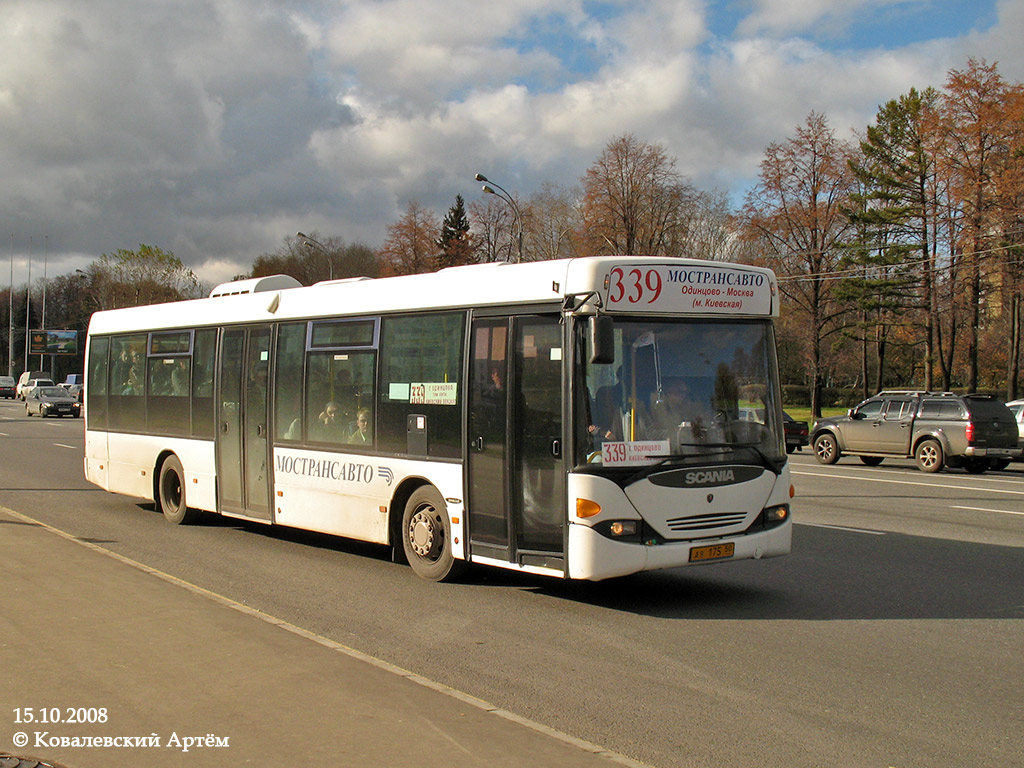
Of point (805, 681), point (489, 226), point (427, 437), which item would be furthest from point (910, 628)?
point (489, 226)

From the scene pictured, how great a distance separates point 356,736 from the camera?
4875mm

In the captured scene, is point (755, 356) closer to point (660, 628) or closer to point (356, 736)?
point (660, 628)

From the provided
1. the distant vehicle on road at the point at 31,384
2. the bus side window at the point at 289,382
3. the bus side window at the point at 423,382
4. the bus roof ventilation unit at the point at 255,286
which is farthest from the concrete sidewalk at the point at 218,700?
the distant vehicle on road at the point at 31,384

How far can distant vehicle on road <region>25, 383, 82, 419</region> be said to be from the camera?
50.3 metres

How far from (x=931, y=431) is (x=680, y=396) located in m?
17.6

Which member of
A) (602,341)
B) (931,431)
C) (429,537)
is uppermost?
(602,341)

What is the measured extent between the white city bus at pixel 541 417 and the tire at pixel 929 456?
53.5ft

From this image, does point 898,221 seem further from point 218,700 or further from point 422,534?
point 218,700

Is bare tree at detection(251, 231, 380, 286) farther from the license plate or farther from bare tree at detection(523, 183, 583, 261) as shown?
the license plate

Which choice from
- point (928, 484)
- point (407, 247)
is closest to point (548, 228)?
point (407, 247)

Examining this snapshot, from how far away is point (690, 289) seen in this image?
27.5 feet

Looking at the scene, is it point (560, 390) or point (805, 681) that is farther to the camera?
point (560, 390)

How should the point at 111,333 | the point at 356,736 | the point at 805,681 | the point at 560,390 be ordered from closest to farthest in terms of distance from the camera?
the point at 356,736
the point at 805,681
the point at 560,390
the point at 111,333

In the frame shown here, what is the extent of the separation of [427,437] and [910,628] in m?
4.53
